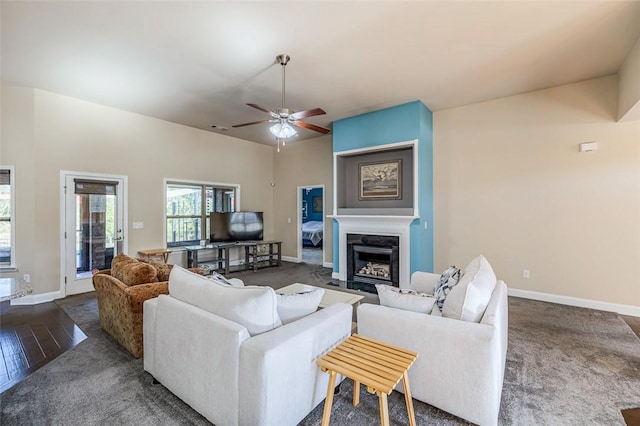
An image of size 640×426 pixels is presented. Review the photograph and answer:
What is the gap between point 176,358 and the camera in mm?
1981

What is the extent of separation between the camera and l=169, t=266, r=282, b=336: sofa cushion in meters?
1.71

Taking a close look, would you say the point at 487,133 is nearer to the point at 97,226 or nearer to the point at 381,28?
the point at 381,28

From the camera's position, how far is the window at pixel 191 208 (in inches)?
238

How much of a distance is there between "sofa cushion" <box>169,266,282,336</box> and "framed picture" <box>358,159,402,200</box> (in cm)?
393

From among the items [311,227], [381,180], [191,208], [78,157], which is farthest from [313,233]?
Result: [78,157]

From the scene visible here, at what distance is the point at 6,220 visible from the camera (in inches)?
167

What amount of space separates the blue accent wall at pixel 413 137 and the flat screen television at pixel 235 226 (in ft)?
9.23

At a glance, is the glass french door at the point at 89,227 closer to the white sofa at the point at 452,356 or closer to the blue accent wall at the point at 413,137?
the blue accent wall at the point at 413,137

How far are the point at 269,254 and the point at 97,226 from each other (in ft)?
11.5

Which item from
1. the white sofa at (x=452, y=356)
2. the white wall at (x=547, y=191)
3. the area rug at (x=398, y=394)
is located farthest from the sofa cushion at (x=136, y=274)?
the white wall at (x=547, y=191)

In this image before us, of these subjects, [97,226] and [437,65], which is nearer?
[437,65]

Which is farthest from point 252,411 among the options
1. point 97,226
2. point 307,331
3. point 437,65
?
point 97,226

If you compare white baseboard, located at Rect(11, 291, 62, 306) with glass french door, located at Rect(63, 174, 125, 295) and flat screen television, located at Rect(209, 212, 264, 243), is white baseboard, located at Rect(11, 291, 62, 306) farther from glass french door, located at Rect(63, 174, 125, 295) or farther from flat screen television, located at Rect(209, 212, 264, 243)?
flat screen television, located at Rect(209, 212, 264, 243)

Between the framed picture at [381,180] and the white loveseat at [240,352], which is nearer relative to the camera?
the white loveseat at [240,352]
